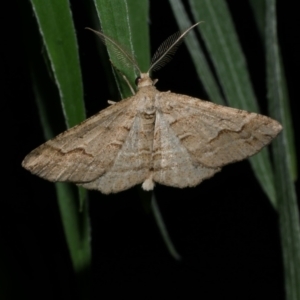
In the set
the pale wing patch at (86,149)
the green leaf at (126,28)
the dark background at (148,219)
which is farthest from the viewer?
the dark background at (148,219)

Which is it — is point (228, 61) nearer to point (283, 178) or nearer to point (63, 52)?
point (283, 178)

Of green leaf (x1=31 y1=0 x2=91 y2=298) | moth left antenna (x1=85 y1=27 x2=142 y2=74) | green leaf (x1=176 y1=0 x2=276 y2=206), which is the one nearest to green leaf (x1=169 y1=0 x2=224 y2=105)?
green leaf (x1=176 y1=0 x2=276 y2=206)

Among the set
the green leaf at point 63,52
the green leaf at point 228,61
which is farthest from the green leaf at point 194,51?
the green leaf at point 63,52

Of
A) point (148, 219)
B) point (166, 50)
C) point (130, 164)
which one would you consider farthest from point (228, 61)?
point (148, 219)

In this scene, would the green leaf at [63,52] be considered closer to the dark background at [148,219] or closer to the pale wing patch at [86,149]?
the pale wing patch at [86,149]

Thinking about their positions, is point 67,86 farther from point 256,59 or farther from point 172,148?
point 256,59

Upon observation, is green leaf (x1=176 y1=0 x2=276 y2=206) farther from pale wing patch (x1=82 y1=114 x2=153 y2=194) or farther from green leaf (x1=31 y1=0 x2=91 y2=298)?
green leaf (x1=31 y1=0 x2=91 y2=298)
